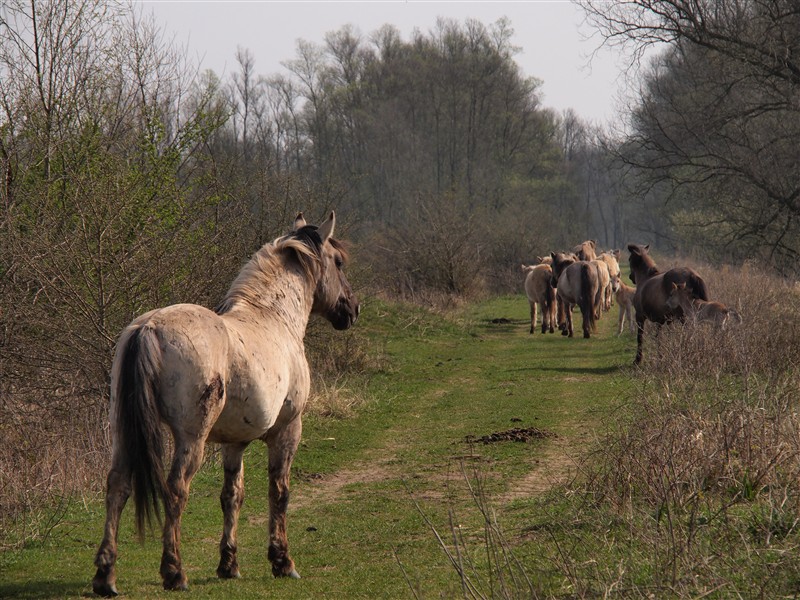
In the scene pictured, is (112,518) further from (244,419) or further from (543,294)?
(543,294)

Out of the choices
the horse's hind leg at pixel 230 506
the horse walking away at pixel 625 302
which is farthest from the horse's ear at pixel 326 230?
the horse walking away at pixel 625 302

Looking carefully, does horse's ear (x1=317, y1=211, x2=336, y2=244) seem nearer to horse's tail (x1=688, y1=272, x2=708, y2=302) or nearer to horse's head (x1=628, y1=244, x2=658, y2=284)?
horse's tail (x1=688, y1=272, x2=708, y2=302)

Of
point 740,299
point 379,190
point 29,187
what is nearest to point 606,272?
point 740,299

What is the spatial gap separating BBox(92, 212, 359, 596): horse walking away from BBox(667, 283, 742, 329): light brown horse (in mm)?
7368

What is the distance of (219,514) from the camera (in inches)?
329

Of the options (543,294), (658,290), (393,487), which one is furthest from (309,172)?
(393,487)

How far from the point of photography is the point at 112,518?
5.04 metres

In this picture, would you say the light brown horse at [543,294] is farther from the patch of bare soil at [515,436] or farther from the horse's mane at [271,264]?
the horse's mane at [271,264]

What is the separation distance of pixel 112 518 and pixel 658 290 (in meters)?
12.5

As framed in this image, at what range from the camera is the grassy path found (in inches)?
241

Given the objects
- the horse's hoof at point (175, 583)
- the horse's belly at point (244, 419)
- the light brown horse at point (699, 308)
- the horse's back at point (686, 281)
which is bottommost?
the horse's hoof at point (175, 583)

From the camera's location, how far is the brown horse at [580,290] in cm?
2168

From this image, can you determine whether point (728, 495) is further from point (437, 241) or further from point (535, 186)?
point (535, 186)

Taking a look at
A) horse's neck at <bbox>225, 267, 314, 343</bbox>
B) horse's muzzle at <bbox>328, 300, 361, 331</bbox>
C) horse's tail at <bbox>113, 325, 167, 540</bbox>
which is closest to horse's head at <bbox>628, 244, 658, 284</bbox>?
horse's muzzle at <bbox>328, 300, 361, 331</bbox>
